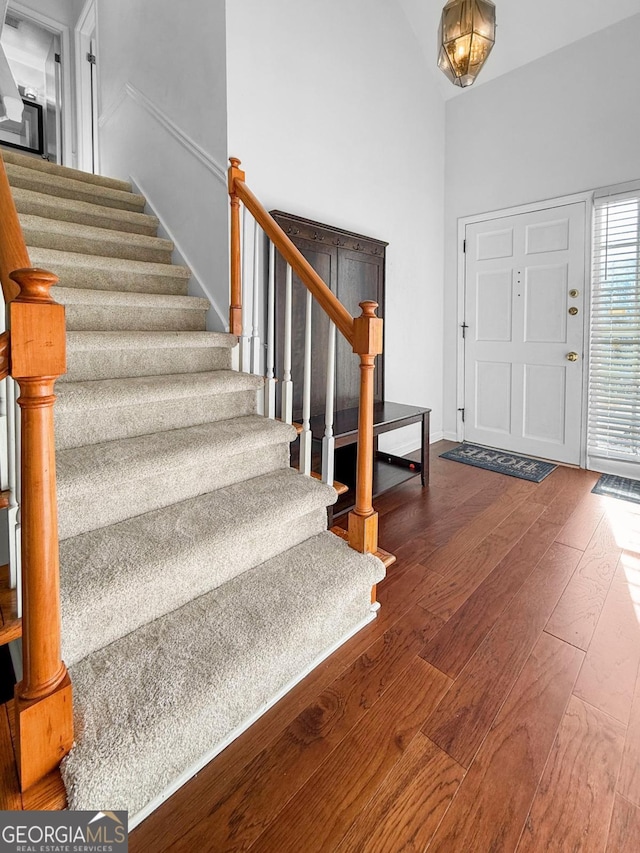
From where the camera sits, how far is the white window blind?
10.5 feet

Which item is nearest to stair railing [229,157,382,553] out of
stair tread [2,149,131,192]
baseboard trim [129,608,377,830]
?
baseboard trim [129,608,377,830]

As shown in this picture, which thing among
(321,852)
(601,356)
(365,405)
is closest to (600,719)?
(321,852)

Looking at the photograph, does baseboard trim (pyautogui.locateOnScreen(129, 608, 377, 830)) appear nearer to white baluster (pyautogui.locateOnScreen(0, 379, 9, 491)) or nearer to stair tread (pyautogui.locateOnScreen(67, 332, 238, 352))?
white baluster (pyautogui.locateOnScreen(0, 379, 9, 491))

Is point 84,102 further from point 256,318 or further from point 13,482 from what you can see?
point 13,482

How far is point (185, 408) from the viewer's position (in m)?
2.00

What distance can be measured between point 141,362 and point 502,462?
2.87 m

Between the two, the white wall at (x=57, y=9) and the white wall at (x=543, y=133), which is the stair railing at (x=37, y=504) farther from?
the white wall at (x=57, y=9)

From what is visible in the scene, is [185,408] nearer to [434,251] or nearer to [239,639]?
[239,639]

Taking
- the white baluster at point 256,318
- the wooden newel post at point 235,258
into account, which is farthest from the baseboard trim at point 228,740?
the wooden newel post at point 235,258

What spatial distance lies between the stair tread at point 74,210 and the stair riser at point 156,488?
203cm

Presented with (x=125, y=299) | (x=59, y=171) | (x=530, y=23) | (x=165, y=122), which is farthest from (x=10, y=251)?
(x=530, y=23)

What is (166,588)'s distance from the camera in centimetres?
135

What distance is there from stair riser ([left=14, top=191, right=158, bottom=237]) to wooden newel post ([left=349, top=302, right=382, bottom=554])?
83.6 inches

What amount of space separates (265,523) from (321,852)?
2.90 feet
